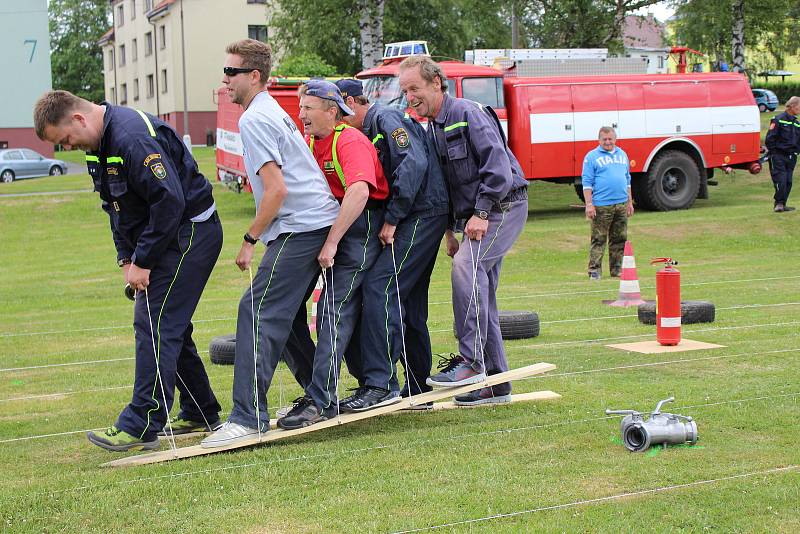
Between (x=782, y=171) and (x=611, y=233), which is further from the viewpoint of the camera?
(x=782, y=171)

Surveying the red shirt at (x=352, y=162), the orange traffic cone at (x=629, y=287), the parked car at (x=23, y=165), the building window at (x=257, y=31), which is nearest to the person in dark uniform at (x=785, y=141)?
the orange traffic cone at (x=629, y=287)

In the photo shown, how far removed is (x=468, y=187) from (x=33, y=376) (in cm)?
433

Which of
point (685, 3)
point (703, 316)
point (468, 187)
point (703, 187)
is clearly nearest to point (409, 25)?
point (685, 3)

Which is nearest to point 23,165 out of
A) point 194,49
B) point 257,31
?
point 194,49

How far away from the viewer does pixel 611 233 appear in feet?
47.1

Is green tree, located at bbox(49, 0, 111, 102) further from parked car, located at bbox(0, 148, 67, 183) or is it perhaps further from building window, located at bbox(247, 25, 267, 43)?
parked car, located at bbox(0, 148, 67, 183)

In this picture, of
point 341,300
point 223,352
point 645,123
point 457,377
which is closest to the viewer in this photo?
point 341,300

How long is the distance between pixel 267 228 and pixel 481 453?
175 cm

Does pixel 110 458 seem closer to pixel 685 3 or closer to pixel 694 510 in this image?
pixel 694 510

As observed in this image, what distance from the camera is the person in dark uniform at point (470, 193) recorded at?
654 cm

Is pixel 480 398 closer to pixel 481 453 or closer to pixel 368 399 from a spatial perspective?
pixel 368 399

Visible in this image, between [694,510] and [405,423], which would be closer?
[694,510]

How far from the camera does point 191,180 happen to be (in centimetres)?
616

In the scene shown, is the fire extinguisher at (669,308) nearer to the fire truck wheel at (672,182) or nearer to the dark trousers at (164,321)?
the dark trousers at (164,321)
